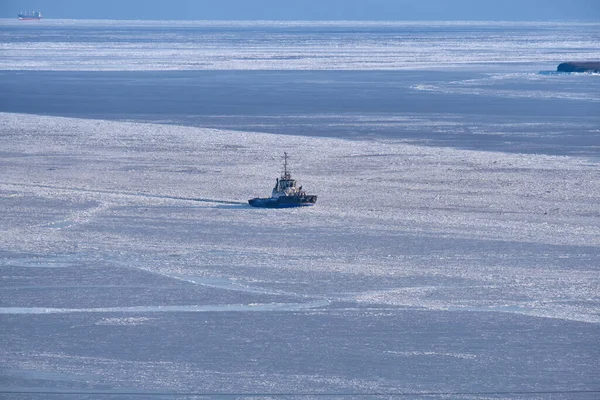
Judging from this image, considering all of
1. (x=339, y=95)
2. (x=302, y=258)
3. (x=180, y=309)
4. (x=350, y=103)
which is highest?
(x=339, y=95)

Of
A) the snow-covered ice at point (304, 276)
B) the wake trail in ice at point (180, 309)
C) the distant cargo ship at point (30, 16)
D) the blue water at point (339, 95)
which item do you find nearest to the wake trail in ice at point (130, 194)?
the snow-covered ice at point (304, 276)

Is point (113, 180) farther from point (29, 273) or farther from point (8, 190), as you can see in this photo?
point (29, 273)

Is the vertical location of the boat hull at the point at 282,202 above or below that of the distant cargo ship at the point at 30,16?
below

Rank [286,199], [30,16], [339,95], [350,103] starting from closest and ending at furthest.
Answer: [286,199] → [350,103] → [339,95] → [30,16]

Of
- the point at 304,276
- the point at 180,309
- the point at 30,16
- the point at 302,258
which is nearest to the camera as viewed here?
the point at 180,309

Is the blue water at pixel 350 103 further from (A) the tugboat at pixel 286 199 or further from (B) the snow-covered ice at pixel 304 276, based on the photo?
(A) the tugboat at pixel 286 199

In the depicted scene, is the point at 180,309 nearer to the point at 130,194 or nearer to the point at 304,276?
the point at 304,276

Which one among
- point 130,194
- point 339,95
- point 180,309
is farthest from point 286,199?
point 339,95

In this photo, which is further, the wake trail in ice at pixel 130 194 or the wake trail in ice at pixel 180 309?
the wake trail in ice at pixel 130 194
